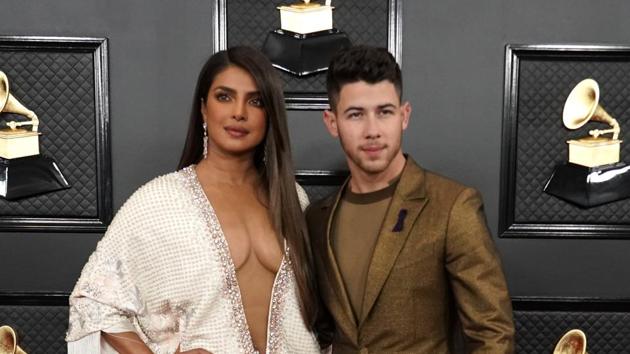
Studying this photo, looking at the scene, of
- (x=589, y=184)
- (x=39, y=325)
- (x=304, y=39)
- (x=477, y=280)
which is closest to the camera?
(x=477, y=280)

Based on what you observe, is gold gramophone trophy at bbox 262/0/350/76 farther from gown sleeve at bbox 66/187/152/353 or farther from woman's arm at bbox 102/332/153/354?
woman's arm at bbox 102/332/153/354

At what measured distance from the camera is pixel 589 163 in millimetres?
2994

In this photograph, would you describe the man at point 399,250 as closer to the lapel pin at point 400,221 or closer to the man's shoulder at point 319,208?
the lapel pin at point 400,221

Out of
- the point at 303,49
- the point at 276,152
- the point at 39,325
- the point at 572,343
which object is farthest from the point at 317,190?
the point at 39,325

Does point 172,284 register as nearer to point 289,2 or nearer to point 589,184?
point 289,2

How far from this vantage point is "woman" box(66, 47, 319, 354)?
2.32 m

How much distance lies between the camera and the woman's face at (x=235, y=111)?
7.60 ft

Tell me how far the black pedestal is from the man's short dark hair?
70 centimetres

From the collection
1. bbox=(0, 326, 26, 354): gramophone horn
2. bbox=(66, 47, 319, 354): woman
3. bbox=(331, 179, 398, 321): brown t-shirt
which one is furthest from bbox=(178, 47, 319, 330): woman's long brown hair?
bbox=(0, 326, 26, 354): gramophone horn

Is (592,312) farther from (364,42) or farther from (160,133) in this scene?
(160,133)

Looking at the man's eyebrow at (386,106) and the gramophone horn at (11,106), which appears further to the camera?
the gramophone horn at (11,106)

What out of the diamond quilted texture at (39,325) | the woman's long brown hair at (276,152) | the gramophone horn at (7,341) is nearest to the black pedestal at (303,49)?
the woman's long brown hair at (276,152)

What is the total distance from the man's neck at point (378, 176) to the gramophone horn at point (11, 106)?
4.64ft

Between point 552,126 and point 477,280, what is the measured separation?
1.15 metres
